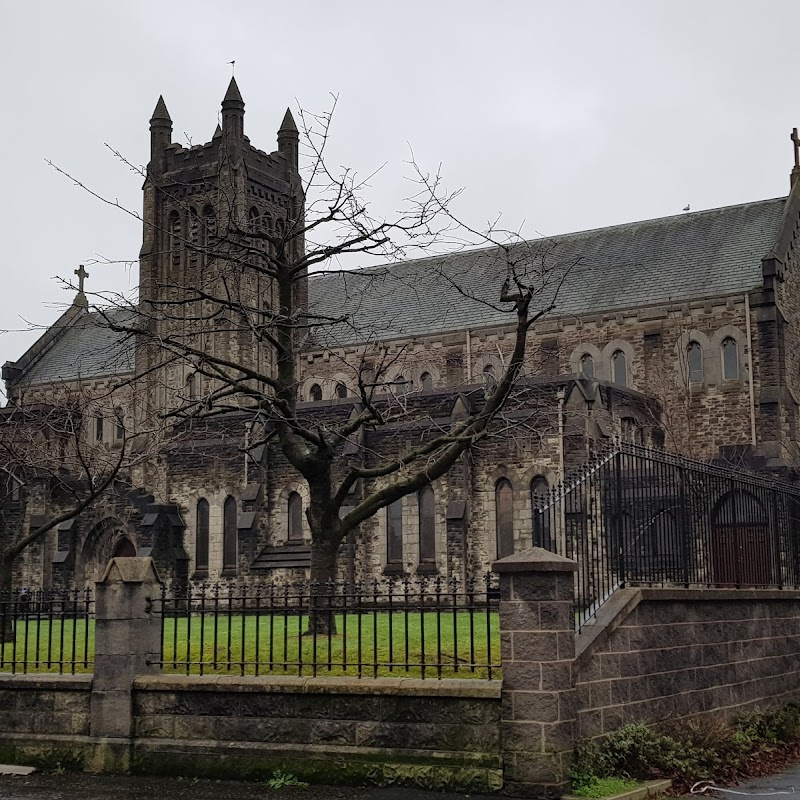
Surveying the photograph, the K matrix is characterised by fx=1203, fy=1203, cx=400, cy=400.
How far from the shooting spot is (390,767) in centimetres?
1192

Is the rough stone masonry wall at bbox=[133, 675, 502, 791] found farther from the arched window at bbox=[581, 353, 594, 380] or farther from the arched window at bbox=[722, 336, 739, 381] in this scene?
the arched window at bbox=[581, 353, 594, 380]

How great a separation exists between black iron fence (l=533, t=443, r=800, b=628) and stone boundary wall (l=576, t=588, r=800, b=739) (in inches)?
13.9

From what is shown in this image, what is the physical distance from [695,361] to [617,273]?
5.67m

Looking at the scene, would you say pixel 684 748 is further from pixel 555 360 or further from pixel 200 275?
pixel 200 275

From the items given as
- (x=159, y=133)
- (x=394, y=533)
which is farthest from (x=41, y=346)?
(x=394, y=533)

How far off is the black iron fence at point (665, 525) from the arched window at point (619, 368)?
2556 centimetres

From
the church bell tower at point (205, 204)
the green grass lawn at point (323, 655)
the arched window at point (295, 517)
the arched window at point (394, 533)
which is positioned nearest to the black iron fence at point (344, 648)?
the green grass lawn at point (323, 655)

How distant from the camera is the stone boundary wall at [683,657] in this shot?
40.1ft

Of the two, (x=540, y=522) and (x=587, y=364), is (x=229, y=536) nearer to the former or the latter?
(x=587, y=364)

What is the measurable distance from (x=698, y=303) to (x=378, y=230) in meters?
28.2

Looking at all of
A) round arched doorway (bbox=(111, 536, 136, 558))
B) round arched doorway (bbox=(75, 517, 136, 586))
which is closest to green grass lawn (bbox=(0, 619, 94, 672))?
round arched doorway (bbox=(111, 536, 136, 558))

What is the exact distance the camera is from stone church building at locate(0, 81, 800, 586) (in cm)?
3294

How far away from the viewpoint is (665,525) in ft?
48.4

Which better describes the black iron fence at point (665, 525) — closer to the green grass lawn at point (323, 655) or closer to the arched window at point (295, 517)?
A: the green grass lawn at point (323, 655)
